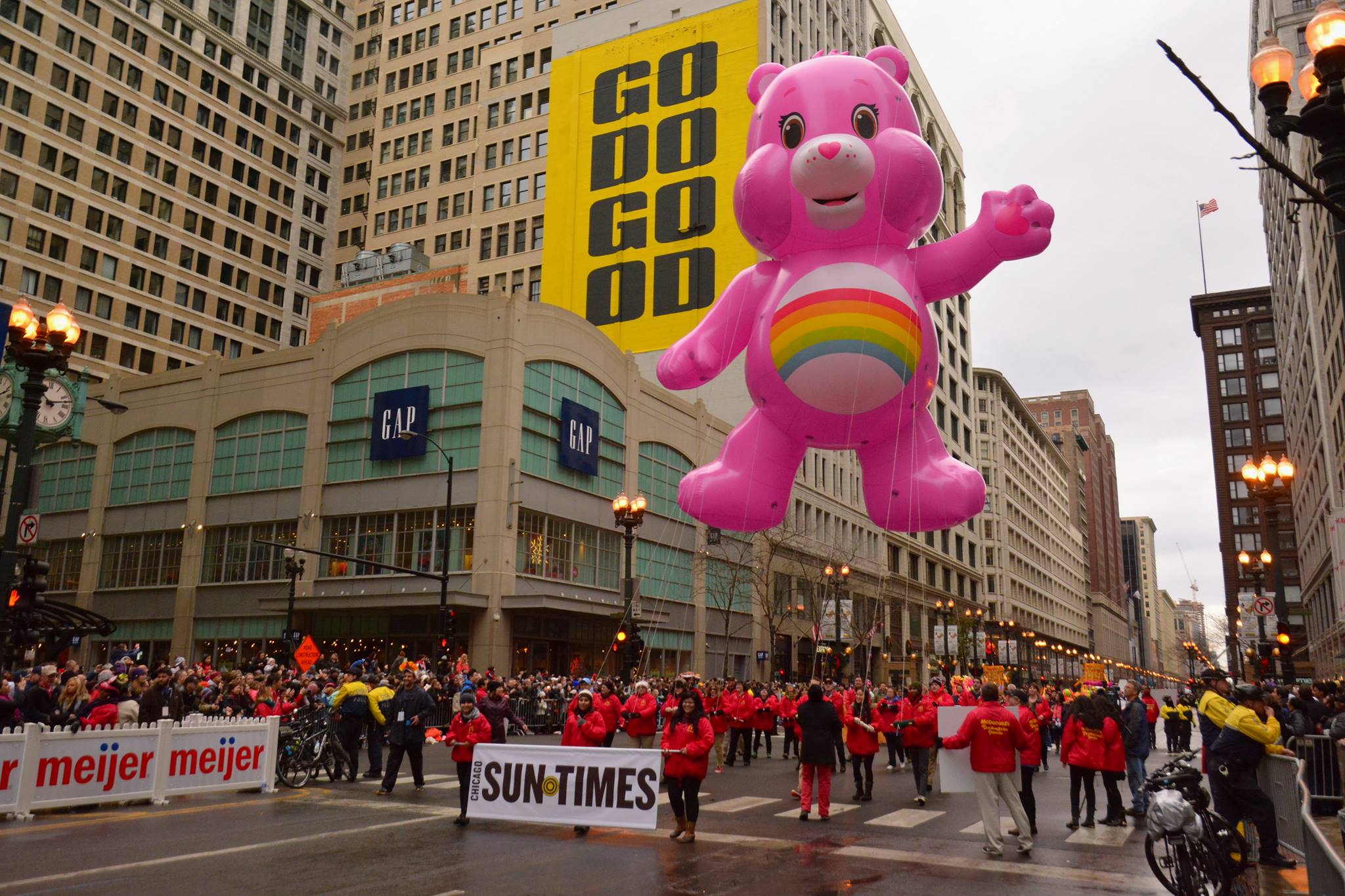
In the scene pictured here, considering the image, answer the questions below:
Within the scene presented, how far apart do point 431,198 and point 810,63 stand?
63.7 metres

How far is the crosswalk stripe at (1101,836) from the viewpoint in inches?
469

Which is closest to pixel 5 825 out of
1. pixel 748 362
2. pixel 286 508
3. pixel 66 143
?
pixel 748 362

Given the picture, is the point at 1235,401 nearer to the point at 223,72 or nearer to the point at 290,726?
the point at 223,72

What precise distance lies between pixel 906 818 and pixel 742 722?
827cm

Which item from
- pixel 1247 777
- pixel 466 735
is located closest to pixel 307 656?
pixel 466 735

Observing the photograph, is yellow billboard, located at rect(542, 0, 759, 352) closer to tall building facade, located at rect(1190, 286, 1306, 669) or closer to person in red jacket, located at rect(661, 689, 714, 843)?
person in red jacket, located at rect(661, 689, 714, 843)

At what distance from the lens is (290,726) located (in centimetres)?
1755

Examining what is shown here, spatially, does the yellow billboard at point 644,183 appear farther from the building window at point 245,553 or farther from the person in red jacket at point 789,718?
the building window at point 245,553

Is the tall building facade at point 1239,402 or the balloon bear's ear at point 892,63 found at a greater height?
the tall building facade at point 1239,402

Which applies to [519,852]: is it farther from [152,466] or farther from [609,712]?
[152,466]

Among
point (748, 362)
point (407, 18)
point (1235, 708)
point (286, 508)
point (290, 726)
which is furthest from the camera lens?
point (407, 18)

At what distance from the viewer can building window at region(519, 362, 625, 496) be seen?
129 feet

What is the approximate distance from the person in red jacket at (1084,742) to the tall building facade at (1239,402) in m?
105

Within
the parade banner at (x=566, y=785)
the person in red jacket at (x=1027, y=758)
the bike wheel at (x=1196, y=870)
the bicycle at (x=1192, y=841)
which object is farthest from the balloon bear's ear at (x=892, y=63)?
the parade banner at (x=566, y=785)
